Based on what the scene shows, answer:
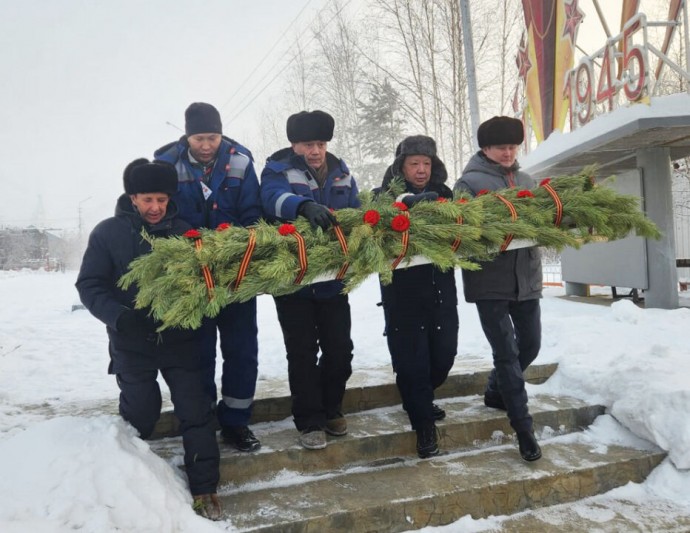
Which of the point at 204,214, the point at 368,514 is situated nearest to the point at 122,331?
the point at 204,214

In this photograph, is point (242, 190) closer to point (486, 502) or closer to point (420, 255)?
point (420, 255)

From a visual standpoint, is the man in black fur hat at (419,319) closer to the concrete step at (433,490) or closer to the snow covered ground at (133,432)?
the concrete step at (433,490)

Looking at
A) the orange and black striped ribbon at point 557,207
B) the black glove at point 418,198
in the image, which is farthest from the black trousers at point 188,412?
the orange and black striped ribbon at point 557,207

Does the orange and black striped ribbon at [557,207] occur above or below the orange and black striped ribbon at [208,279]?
above

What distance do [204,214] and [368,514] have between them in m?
1.88

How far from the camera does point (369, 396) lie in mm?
3730

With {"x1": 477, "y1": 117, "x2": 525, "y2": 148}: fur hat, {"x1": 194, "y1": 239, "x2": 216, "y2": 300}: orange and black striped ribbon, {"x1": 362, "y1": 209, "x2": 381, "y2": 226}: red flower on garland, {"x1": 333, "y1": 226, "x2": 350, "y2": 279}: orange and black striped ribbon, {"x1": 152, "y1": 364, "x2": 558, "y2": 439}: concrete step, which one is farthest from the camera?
{"x1": 152, "y1": 364, "x2": 558, "y2": 439}: concrete step

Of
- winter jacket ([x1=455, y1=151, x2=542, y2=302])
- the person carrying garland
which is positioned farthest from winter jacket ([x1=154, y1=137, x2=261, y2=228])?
winter jacket ([x1=455, y1=151, x2=542, y2=302])

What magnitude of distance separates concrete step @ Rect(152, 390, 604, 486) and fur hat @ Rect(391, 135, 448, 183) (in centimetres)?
162

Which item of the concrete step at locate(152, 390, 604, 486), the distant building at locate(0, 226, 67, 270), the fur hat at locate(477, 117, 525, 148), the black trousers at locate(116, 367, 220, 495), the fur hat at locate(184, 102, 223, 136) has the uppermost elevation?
the distant building at locate(0, 226, 67, 270)

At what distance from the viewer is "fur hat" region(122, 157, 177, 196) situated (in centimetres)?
264

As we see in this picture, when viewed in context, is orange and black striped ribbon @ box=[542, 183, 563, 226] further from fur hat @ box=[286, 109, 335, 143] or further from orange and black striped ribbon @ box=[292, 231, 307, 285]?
orange and black striped ribbon @ box=[292, 231, 307, 285]

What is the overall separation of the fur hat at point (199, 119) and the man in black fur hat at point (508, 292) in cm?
156

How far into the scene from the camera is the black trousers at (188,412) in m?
2.48
